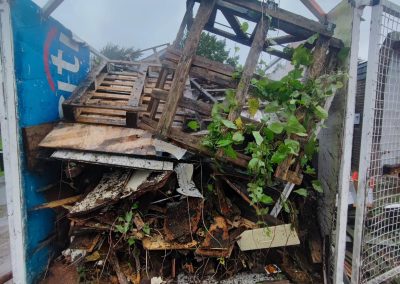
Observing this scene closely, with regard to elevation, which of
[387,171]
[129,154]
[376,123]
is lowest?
[387,171]

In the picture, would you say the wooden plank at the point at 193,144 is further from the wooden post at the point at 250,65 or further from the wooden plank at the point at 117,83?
the wooden plank at the point at 117,83

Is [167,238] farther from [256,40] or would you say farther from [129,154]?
[256,40]

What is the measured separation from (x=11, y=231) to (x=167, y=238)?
5.30ft

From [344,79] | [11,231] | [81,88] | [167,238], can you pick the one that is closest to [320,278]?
[167,238]

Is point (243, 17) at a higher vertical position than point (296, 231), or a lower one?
higher

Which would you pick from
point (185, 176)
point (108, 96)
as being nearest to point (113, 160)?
point (185, 176)

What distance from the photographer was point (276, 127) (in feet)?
7.45

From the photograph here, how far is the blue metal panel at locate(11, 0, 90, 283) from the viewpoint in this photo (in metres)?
2.59

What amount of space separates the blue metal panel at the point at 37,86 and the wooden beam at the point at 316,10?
2954 mm

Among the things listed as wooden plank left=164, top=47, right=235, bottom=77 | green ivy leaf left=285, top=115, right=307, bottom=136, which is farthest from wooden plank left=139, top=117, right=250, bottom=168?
wooden plank left=164, top=47, right=235, bottom=77

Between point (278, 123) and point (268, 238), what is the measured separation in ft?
4.14

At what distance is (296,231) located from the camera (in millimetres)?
2762

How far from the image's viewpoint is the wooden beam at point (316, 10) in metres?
2.60

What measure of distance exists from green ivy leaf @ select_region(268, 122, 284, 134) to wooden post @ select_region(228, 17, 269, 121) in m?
0.34
